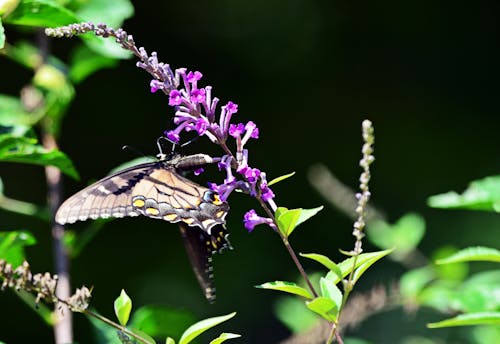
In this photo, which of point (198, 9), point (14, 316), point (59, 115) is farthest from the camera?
point (198, 9)

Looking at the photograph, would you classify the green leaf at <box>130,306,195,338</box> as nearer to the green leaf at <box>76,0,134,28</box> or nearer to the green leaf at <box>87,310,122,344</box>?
the green leaf at <box>87,310,122,344</box>

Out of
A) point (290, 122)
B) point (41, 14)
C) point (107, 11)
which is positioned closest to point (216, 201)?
point (41, 14)

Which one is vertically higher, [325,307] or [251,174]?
[251,174]

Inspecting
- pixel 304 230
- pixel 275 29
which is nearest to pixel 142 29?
pixel 275 29

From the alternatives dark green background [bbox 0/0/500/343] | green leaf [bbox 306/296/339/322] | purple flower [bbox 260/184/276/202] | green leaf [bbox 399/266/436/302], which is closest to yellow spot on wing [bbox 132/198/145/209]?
purple flower [bbox 260/184/276/202]

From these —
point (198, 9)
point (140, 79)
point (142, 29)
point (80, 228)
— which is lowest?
point (80, 228)

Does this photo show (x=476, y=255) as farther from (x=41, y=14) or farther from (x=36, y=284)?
(x=41, y=14)

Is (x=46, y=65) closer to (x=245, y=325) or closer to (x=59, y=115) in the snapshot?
(x=59, y=115)
